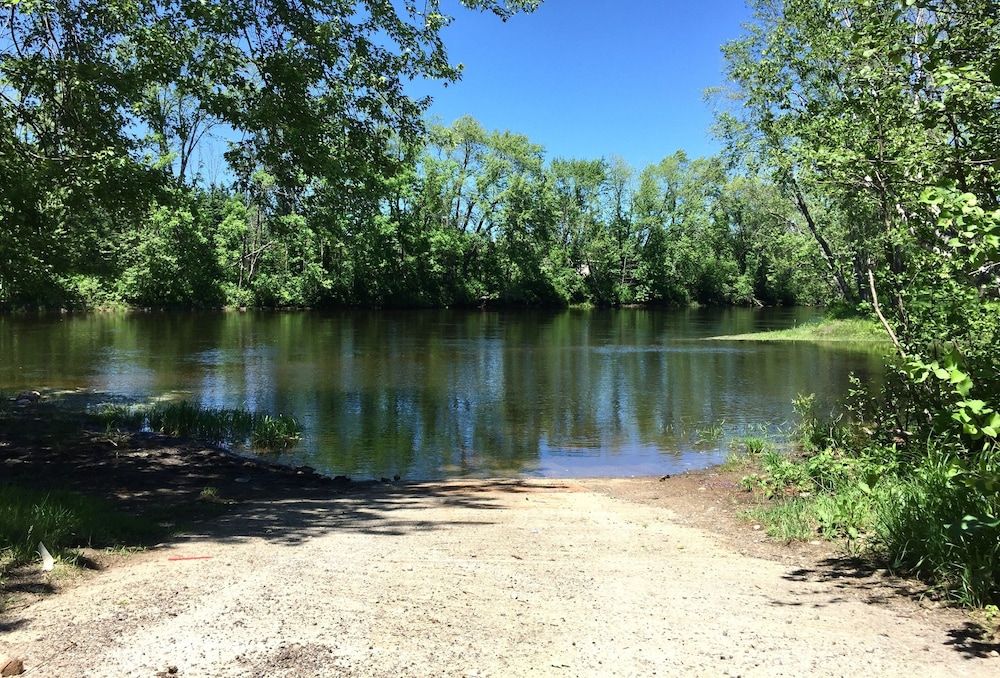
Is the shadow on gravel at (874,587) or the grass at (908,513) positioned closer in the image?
the shadow on gravel at (874,587)

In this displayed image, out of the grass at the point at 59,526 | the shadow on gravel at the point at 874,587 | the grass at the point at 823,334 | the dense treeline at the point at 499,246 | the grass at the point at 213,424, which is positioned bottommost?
the grass at the point at 213,424

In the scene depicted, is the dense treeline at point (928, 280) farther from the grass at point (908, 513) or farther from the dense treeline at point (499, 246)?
the dense treeline at point (499, 246)

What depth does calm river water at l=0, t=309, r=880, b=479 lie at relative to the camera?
13.4m

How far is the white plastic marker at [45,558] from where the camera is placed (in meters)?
4.39

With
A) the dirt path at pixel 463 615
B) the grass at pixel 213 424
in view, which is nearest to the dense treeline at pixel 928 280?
the dirt path at pixel 463 615

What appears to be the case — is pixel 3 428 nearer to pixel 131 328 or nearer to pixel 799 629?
pixel 799 629

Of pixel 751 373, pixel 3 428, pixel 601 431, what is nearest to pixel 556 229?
pixel 751 373

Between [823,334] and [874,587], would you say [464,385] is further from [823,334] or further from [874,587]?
[823,334]

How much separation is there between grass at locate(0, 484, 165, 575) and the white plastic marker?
1.5 inches

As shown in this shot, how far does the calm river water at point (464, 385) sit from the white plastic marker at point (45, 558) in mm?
7084

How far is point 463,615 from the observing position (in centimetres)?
391

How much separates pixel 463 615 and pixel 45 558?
2701 millimetres

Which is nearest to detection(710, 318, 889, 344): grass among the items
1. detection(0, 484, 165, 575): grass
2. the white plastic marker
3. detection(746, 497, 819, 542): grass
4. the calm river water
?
the calm river water

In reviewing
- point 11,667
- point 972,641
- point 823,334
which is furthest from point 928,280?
point 823,334
